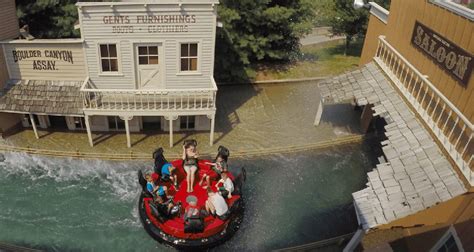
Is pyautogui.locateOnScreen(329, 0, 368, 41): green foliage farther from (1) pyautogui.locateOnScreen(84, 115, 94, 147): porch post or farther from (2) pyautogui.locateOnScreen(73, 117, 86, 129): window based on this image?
(1) pyautogui.locateOnScreen(84, 115, 94, 147): porch post

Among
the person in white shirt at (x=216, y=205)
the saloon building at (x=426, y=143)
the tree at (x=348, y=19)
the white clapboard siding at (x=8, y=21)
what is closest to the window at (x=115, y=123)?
the white clapboard siding at (x=8, y=21)

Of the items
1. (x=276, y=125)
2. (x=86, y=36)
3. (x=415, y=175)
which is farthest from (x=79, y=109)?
(x=415, y=175)

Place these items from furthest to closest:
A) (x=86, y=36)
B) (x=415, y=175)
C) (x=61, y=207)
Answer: (x=86, y=36) → (x=61, y=207) → (x=415, y=175)

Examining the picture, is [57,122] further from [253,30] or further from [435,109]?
[435,109]

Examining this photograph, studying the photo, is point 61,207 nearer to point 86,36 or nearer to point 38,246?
point 38,246

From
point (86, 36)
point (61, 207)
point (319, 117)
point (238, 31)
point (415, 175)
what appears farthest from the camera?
point (238, 31)

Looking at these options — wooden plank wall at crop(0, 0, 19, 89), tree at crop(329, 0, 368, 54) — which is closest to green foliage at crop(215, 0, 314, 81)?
tree at crop(329, 0, 368, 54)

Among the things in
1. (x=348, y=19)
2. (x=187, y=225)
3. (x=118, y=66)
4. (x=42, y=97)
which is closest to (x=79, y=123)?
(x=42, y=97)

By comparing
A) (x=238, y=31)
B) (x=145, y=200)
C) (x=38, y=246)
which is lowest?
(x=38, y=246)
